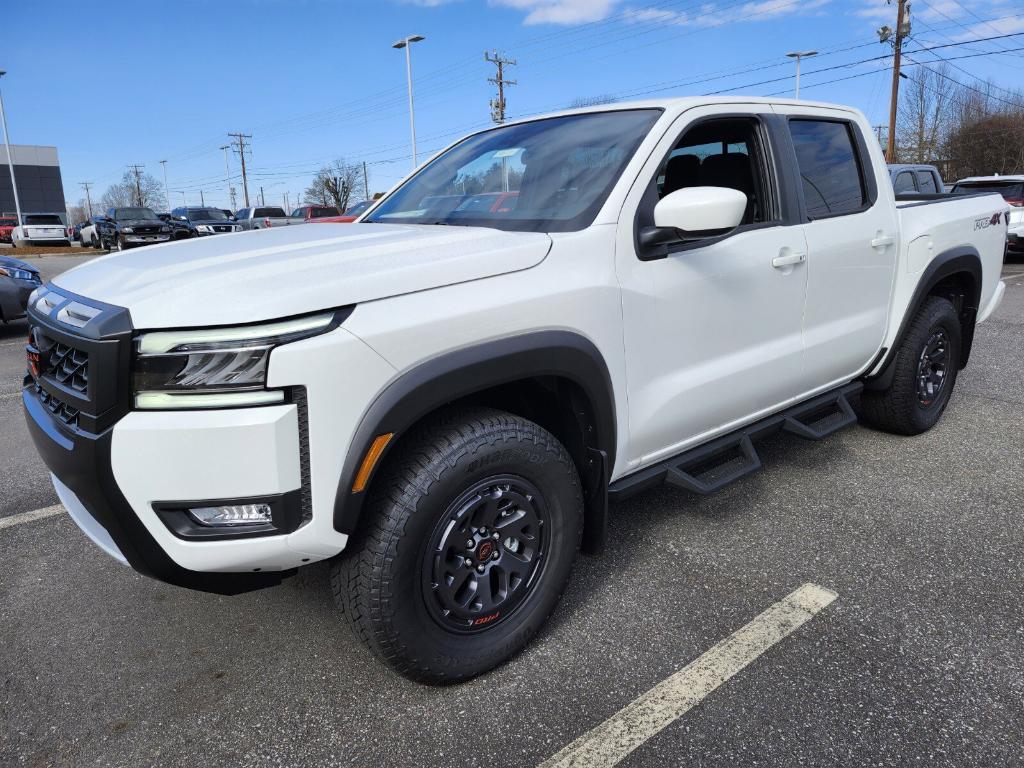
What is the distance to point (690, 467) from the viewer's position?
2.93 metres

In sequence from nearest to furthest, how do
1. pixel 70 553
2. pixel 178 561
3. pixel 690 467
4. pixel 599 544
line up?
pixel 178 561 → pixel 599 544 → pixel 690 467 → pixel 70 553

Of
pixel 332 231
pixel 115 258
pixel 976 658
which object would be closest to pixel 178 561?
pixel 115 258

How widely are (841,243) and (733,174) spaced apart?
0.61 meters

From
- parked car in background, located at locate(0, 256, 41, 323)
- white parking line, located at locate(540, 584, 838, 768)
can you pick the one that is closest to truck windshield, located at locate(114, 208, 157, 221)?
parked car in background, located at locate(0, 256, 41, 323)

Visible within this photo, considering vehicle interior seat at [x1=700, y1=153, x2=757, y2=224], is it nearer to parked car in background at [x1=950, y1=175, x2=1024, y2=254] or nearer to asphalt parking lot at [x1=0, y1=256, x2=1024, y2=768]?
asphalt parking lot at [x1=0, y1=256, x2=1024, y2=768]

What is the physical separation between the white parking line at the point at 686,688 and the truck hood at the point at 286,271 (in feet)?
4.40

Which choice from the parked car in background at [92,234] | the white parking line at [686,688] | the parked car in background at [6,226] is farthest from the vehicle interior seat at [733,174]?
the parked car in background at [6,226]

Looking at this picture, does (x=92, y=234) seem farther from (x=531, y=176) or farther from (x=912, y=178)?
(x=531, y=176)

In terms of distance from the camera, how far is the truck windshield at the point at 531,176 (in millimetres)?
2553

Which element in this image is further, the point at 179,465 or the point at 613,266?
the point at 613,266

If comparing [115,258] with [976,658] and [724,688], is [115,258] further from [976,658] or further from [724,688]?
[976,658]

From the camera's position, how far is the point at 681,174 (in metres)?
3.32

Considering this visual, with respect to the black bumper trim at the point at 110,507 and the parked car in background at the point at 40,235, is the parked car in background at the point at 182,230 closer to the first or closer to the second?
the parked car in background at the point at 40,235

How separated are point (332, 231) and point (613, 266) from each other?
1040 mm
